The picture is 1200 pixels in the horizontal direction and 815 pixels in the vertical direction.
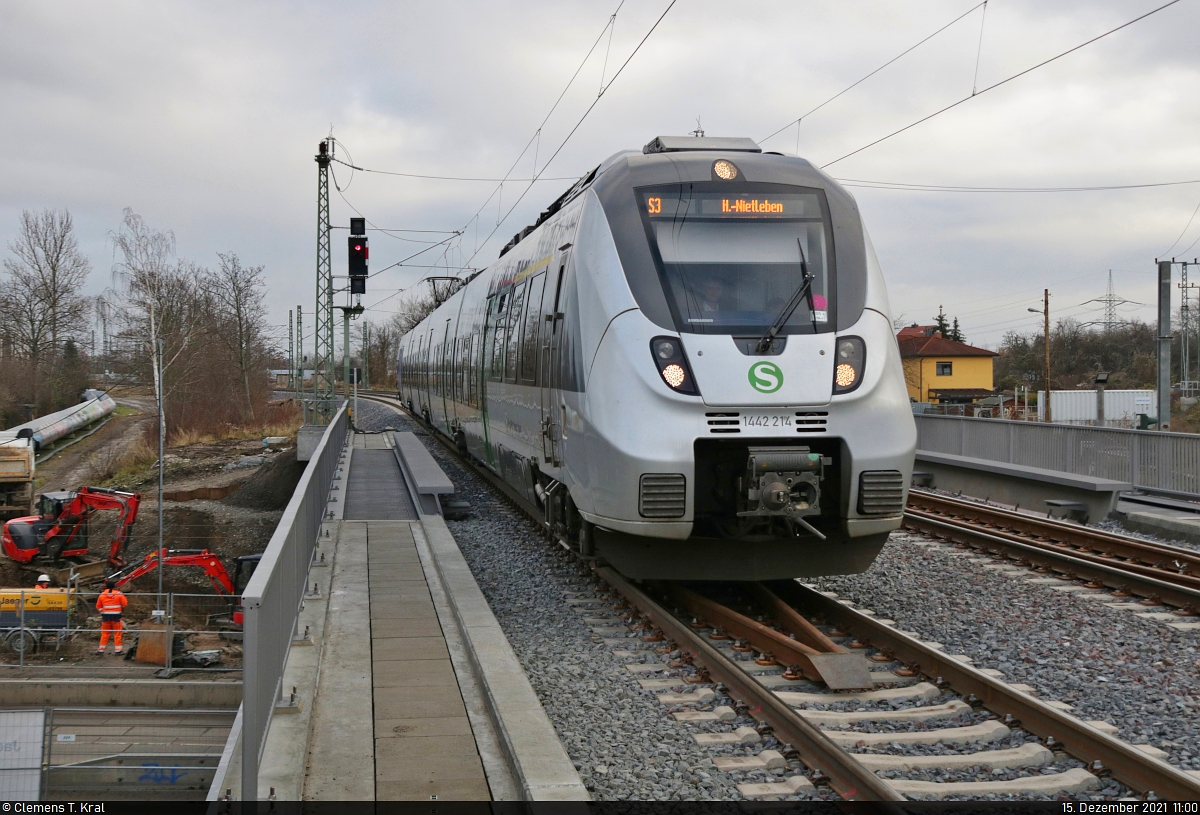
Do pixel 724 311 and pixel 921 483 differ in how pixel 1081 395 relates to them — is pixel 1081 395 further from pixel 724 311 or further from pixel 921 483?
pixel 724 311

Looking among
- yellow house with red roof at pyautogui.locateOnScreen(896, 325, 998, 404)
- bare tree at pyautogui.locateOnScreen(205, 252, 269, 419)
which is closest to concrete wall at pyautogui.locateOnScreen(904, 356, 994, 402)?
yellow house with red roof at pyautogui.locateOnScreen(896, 325, 998, 404)

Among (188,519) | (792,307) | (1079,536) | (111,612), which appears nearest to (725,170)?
(792,307)

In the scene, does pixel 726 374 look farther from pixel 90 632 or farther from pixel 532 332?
pixel 90 632

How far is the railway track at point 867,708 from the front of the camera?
183 inches

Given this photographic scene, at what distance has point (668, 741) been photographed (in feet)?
17.6

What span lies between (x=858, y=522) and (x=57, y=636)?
1682cm

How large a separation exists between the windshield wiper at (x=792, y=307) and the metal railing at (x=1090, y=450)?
8354 millimetres

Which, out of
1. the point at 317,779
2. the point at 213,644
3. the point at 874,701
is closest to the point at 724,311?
the point at 874,701

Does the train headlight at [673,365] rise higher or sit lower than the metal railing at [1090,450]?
higher

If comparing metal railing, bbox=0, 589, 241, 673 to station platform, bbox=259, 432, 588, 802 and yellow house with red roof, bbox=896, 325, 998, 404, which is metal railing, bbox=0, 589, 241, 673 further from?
yellow house with red roof, bbox=896, 325, 998, 404

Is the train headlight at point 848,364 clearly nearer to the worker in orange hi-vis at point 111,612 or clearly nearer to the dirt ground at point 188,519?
the dirt ground at point 188,519

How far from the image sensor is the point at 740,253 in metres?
7.65

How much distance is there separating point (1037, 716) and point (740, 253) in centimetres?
384

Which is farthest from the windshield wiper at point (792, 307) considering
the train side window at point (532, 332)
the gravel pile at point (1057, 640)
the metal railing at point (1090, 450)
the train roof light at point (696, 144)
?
the metal railing at point (1090, 450)
